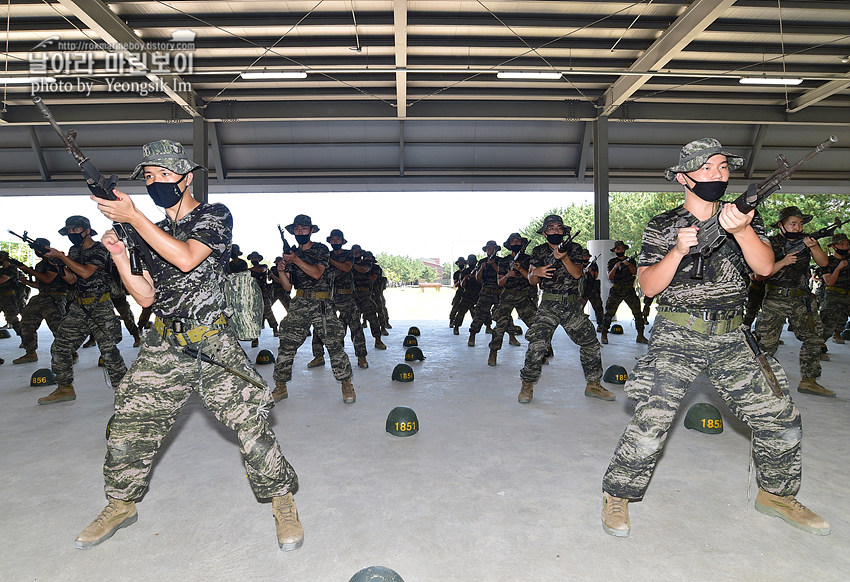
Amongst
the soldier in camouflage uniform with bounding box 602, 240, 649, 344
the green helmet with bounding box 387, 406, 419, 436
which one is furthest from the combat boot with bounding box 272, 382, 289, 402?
the soldier in camouflage uniform with bounding box 602, 240, 649, 344

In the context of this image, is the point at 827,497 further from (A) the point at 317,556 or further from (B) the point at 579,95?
(B) the point at 579,95

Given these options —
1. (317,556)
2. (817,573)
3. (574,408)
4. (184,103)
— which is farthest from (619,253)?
(184,103)

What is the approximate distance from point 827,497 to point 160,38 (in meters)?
11.1

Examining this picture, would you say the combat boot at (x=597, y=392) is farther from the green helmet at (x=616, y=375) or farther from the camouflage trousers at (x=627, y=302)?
the camouflage trousers at (x=627, y=302)

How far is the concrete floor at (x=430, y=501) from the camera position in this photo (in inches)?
88.3

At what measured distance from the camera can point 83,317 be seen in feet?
17.1

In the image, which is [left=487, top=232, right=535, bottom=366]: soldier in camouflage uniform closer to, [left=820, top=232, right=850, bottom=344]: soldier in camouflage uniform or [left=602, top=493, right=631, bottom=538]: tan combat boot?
[left=820, top=232, right=850, bottom=344]: soldier in camouflage uniform

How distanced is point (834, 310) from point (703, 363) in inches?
268

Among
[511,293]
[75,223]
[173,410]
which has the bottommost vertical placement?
[173,410]

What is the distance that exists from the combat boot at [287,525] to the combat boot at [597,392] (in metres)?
3.65

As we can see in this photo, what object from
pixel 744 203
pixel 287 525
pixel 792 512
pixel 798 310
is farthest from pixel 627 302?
pixel 287 525

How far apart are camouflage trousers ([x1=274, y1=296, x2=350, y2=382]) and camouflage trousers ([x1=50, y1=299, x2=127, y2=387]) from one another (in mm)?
1716

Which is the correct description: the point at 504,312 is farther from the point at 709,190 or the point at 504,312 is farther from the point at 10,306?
the point at 10,306

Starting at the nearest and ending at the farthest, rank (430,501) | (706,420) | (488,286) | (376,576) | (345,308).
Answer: (376,576) < (430,501) < (706,420) < (345,308) < (488,286)
